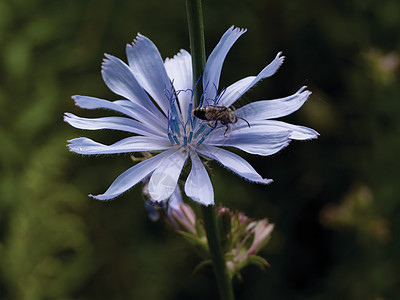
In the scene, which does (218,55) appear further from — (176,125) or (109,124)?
(109,124)

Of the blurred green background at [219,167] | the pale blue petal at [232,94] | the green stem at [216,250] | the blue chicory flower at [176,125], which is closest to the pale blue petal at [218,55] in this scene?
the blue chicory flower at [176,125]

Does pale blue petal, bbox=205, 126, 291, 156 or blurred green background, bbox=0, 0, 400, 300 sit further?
blurred green background, bbox=0, 0, 400, 300

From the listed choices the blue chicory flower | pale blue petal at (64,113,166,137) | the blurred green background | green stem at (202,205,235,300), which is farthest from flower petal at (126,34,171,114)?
the blurred green background

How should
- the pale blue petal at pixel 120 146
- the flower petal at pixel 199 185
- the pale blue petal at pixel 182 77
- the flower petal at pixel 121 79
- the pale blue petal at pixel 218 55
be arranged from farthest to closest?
the pale blue petal at pixel 182 77 → the flower petal at pixel 121 79 → the pale blue petal at pixel 218 55 → the pale blue petal at pixel 120 146 → the flower petal at pixel 199 185

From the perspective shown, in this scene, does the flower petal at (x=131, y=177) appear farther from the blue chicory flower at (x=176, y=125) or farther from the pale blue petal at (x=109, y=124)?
the pale blue petal at (x=109, y=124)

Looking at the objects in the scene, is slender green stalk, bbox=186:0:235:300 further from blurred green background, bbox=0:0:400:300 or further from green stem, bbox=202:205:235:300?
blurred green background, bbox=0:0:400:300

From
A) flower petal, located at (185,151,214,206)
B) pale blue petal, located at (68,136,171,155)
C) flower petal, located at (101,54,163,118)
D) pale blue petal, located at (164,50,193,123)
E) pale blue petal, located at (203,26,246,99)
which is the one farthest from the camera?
pale blue petal, located at (164,50,193,123)
